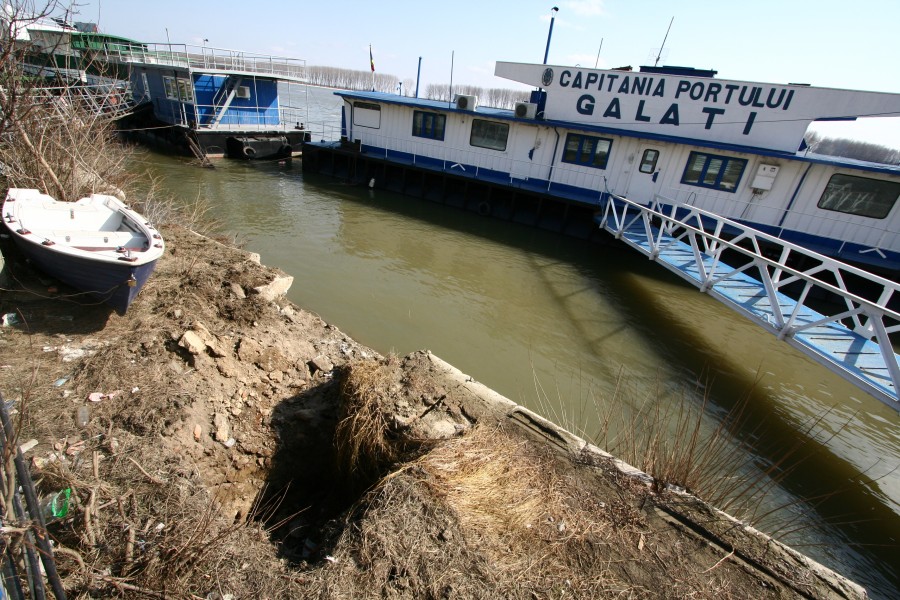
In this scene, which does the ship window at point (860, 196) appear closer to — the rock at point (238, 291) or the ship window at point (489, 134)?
the ship window at point (489, 134)

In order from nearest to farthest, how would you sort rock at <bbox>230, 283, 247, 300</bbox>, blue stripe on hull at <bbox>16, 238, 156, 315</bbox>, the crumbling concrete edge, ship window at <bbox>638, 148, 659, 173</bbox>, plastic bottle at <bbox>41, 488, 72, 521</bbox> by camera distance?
plastic bottle at <bbox>41, 488, 72, 521</bbox>
the crumbling concrete edge
blue stripe on hull at <bbox>16, 238, 156, 315</bbox>
rock at <bbox>230, 283, 247, 300</bbox>
ship window at <bbox>638, 148, 659, 173</bbox>

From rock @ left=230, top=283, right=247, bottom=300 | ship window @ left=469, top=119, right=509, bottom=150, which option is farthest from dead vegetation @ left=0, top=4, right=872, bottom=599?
ship window @ left=469, top=119, right=509, bottom=150

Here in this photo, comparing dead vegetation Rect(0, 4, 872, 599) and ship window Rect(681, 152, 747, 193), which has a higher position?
ship window Rect(681, 152, 747, 193)

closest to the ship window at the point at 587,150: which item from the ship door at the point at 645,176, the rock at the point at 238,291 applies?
the ship door at the point at 645,176

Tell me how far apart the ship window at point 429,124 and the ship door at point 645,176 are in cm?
801

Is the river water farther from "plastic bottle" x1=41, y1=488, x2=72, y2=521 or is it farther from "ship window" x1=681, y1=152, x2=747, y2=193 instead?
"plastic bottle" x1=41, y1=488, x2=72, y2=521

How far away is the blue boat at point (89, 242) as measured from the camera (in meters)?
5.48

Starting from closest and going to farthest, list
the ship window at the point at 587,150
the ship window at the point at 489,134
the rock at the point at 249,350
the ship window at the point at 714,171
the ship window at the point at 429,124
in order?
the rock at the point at 249,350, the ship window at the point at 714,171, the ship window at the point at 587,150, the ship window at the point at 489,134, the ship window at the point at 429,124

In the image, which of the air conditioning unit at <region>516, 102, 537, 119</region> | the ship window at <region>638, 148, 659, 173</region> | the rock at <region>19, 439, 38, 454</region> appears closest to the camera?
the rock at <region>19, 439, 38, 454</region>

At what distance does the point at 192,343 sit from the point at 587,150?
15.0 meters

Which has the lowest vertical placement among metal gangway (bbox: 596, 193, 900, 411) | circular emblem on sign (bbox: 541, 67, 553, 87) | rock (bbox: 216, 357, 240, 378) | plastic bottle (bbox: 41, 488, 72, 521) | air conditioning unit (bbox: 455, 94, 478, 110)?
rock (bbox: 216, 357, 240, 378)

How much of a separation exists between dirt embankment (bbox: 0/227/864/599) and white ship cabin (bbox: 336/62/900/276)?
42.1 ft

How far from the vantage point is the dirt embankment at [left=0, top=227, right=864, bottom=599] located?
119 inches

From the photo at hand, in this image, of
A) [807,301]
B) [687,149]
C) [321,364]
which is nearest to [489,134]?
[687,149]
